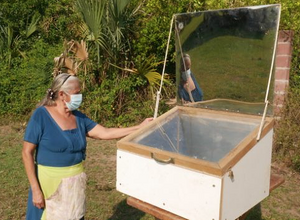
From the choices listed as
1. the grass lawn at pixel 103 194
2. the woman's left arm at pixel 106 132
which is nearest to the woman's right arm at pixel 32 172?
the woman's left arm at pixel 106 132

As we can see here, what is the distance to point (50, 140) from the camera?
2.41m

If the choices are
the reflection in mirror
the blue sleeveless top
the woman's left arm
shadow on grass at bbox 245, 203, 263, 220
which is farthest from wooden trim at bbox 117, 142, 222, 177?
shadow on grass at bbox 245, 203, 263, 220

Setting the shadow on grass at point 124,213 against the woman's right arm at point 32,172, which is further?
the shadow on grass at point 124,213

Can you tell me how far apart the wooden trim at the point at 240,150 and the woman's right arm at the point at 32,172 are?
125cm

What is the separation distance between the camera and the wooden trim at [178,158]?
182cm

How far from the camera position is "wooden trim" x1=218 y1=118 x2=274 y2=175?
1.83 m

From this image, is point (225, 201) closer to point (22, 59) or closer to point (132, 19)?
point (132, 19)

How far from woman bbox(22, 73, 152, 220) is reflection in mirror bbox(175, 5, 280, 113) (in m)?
0.92

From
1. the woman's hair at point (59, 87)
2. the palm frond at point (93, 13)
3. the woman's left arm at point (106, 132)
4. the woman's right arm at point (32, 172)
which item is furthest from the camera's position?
the palm frond at point (93, 13)

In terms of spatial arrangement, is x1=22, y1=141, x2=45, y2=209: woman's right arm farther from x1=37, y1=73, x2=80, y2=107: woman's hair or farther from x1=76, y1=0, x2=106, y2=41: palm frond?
x1=76, y1=0, x2=106, y2=41: palm frond

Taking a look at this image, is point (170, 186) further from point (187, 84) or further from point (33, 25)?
point (33, 25)

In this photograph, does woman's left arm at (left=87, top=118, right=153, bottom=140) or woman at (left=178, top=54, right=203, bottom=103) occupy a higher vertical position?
woman at (left=178, top=54, right=203, bottom=103)

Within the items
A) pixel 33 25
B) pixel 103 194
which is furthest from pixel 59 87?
pixel 33 25

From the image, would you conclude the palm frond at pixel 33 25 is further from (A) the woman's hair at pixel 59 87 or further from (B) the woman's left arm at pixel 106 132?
(A) the woman's hair at pixel 59 87
